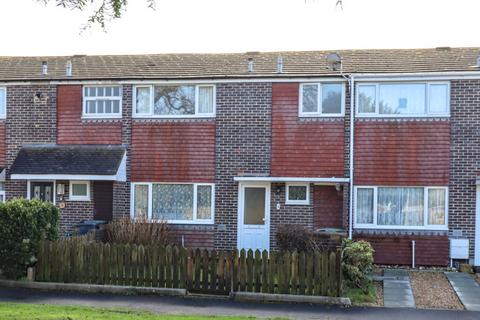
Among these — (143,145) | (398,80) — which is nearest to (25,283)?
(143,145)

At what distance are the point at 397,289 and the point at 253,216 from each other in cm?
566

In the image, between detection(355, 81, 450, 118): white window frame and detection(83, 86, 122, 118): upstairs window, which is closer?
detection(355, 81, 450, 118): white window frame

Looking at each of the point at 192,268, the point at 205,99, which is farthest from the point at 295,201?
the point at 192,268

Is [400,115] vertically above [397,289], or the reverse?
[400,115]

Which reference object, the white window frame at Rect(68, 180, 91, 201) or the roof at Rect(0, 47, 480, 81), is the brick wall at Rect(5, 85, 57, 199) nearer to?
the roof at Rect(0, 47, 480, 81)

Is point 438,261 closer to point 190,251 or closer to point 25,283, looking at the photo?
point 190,251

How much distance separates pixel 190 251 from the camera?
12.3m

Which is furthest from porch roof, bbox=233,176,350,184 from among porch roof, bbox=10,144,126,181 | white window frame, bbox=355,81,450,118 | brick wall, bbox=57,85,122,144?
brick wall, bbox=57,85,122,144

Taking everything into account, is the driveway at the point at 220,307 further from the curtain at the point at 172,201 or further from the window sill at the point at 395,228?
the curtain at the point at 172,201

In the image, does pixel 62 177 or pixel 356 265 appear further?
pixel 62 177

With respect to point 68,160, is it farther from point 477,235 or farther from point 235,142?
point 477,235

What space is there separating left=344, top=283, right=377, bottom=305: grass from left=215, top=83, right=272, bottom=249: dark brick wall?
5671 millimetres

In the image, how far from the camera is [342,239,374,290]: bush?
1273 centimetres

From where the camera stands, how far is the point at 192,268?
1219cm
